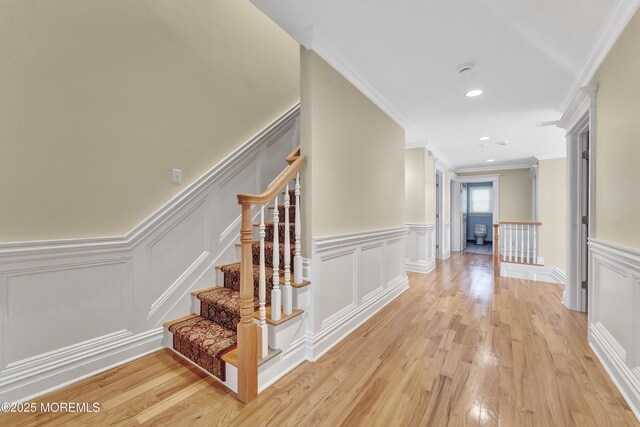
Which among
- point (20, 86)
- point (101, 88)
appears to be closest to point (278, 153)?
point (101, 88)

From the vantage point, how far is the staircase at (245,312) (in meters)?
1.55

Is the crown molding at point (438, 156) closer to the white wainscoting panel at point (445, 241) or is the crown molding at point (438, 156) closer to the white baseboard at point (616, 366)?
the white wainscoting panel at point (445, 241)

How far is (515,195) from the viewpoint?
7.16 metres

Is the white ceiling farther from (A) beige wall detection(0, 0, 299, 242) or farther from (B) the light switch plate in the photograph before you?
(B) the light switch plate

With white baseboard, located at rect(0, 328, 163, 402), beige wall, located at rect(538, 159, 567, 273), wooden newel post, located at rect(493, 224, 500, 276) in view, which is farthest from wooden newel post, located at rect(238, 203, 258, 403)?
beige wall, located at rect(538, 159, 567, 273)

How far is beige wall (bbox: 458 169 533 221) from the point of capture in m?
7.05

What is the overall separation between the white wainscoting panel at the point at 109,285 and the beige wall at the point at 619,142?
74.2 inches

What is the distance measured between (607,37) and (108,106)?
342cm

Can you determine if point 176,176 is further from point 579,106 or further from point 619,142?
Answer: point 579,106

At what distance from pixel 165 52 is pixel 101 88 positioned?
1.99ft

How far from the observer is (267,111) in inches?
120

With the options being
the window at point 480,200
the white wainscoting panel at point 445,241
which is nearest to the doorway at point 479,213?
the window at point 480,200

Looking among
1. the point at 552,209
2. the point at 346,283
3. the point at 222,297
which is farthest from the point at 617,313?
the point at 552,209

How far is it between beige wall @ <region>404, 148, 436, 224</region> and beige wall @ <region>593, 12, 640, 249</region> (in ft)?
9.22
